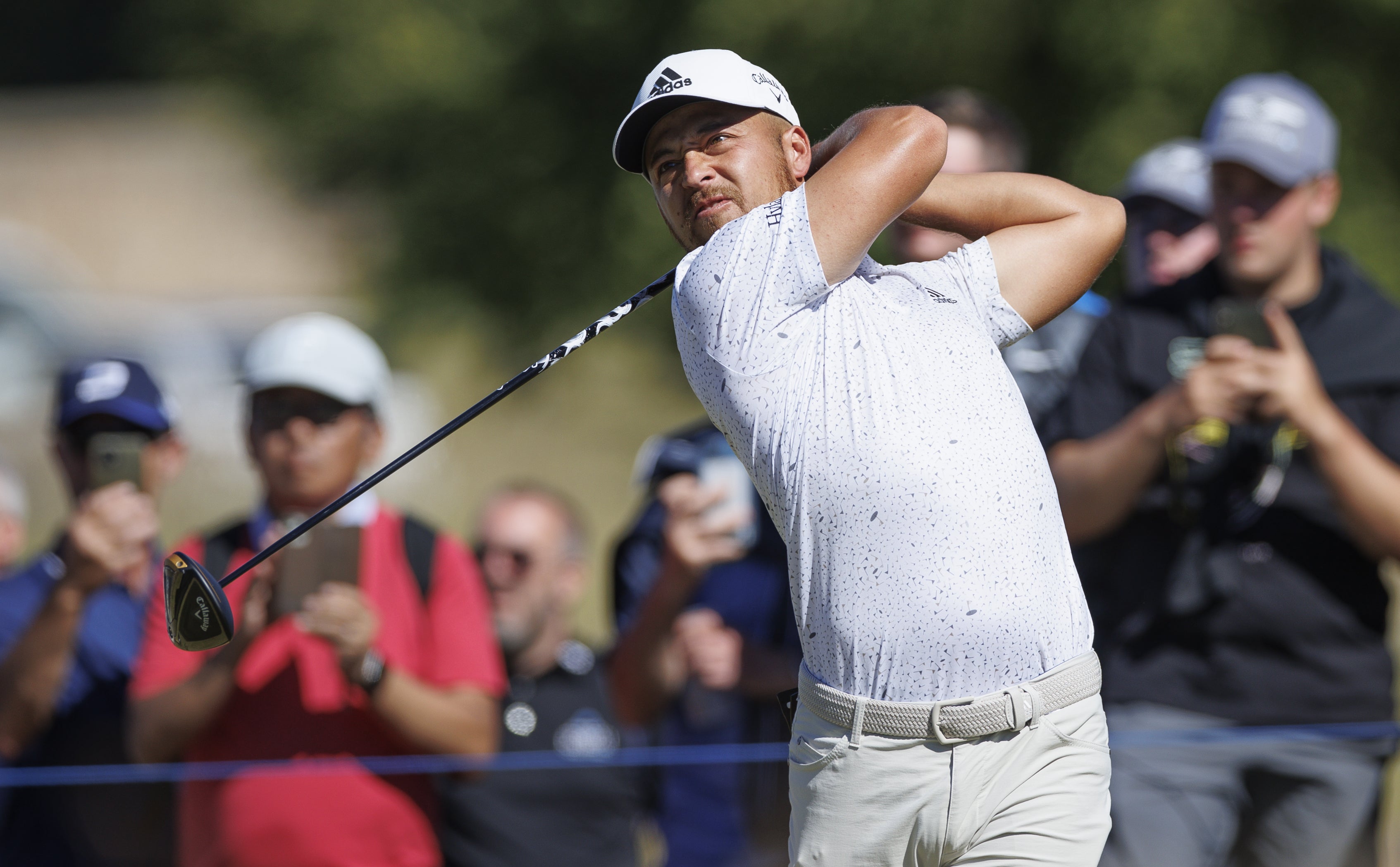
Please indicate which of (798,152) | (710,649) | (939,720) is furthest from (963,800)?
(710,649)

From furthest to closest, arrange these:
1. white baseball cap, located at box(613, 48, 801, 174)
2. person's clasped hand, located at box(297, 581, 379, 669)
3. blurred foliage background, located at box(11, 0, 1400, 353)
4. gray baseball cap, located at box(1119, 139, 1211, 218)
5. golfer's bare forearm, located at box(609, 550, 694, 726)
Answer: blurred foliage background, located at box(11, 0, 1400, 353), gray baseball cap, located at box(1119, 139, 1211, 218), golfer's bare forearm, located at box(609, 550, 694, 726), person's clasped hand, located at box(297, 581, 379, 669), white baseball cap, located at box(613, 48, 801, 174)

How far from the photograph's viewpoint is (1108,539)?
3.78m

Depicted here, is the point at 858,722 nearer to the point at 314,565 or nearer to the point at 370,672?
the point at 370,672

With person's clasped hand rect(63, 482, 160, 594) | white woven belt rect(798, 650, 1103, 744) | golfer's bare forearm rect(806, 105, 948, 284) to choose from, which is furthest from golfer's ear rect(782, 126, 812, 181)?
person's clasped hand rect(63, 482, 160, 594)

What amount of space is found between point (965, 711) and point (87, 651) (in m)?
2.53

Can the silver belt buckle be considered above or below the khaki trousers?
above

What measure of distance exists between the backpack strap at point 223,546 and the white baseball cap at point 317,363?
1.19ft

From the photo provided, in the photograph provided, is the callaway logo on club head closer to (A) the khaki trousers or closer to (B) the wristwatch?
(A) the khaki trousers

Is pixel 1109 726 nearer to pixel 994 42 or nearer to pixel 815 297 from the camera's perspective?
pixel 815 297

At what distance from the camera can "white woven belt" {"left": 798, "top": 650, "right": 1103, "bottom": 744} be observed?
7.26 ft

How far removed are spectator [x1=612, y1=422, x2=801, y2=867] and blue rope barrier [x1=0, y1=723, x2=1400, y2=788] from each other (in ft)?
1.42

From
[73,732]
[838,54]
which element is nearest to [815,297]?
[73,732]

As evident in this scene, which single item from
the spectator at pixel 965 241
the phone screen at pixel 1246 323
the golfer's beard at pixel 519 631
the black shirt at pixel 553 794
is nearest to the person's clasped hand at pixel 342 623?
the black shirt at pixel 553 794

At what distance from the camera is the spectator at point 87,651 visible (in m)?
3.71
